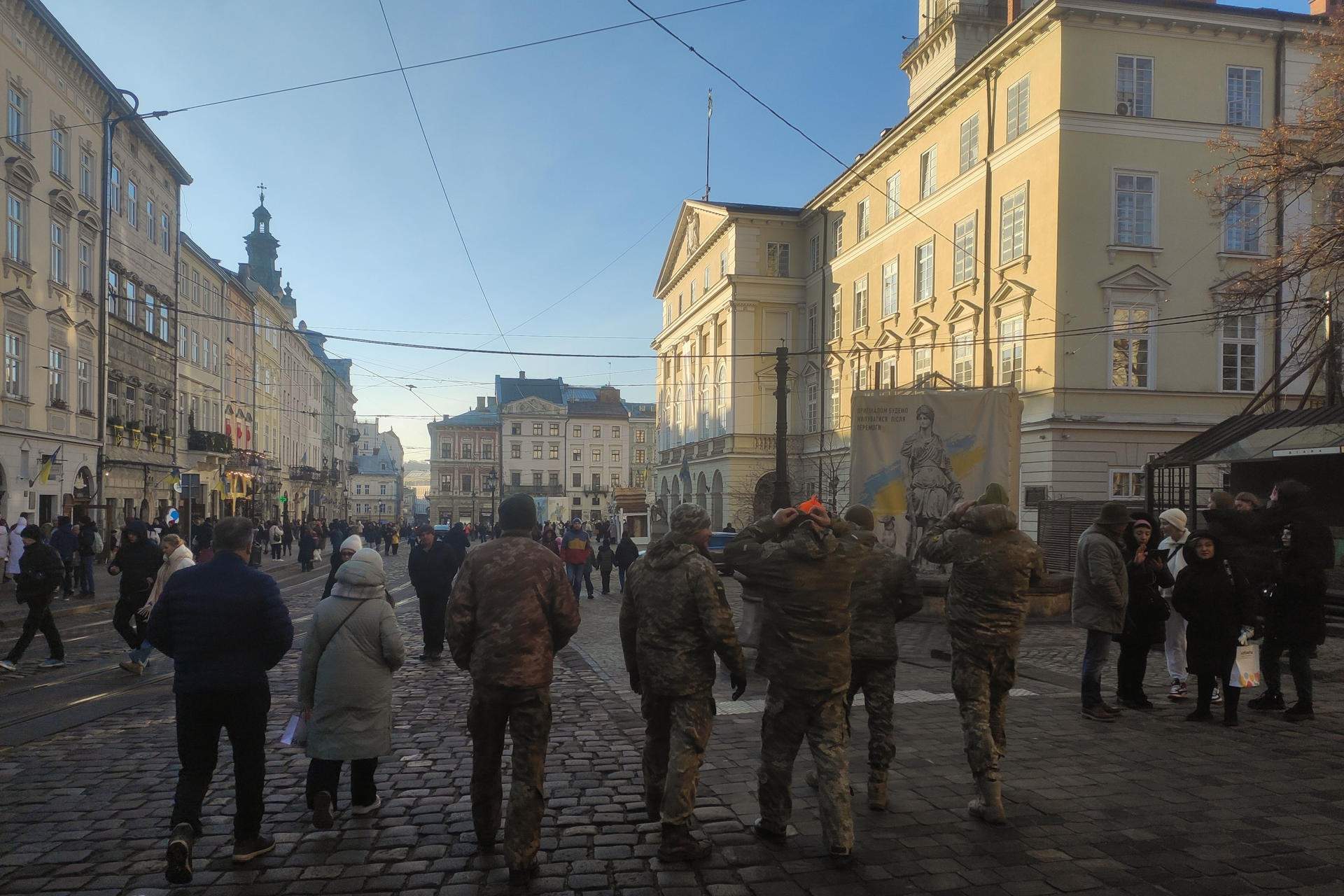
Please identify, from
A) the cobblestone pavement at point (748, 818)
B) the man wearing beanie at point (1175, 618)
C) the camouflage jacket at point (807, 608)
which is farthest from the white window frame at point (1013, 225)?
the camouflage jacket at point (807, 608)

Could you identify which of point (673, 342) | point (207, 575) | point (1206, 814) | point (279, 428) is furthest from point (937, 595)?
point (279, 428)

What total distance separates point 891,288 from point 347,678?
35167mm

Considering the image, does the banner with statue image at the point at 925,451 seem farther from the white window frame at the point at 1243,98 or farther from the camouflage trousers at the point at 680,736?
the white window frame at the point at 1243,98

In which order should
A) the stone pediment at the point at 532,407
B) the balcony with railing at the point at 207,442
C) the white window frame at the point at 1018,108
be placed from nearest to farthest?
the white window frame at the point at 1018,108, the balcony with railing at the point at 207,442, the stone pediment at the point at 532,407

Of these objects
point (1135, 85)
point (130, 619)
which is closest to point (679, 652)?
point (130, 619)

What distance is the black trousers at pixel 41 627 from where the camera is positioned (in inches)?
437

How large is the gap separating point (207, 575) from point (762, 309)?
4666cm

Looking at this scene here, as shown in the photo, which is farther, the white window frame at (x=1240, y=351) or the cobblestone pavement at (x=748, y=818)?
the white window frame at (x=1240, y=351)

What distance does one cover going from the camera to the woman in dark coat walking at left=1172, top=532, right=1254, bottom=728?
8.03 meters

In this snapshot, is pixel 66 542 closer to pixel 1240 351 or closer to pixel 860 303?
pixel 1240 351

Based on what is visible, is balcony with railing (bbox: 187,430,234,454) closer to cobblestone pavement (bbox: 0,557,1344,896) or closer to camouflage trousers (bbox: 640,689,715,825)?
cobblestone pavement (bbox: 0,557,1344,896)

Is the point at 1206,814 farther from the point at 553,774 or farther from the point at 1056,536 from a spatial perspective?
the point at 1056,536

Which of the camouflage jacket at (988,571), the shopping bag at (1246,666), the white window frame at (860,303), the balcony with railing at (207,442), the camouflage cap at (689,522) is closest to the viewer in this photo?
the camouflage cap at (689,522)

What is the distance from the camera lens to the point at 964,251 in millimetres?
32000
